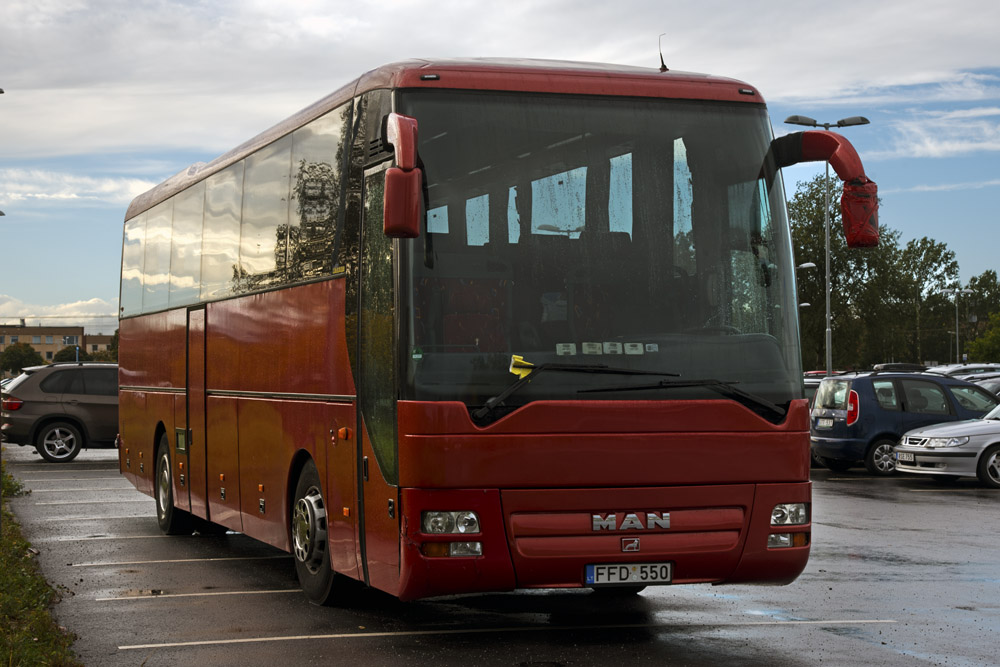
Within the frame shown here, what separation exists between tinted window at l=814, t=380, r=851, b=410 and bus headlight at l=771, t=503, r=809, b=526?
15.5 m

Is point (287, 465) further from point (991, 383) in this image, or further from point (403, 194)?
point (991, 383)

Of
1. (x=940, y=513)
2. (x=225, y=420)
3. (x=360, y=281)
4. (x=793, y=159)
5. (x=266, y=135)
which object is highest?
(x=266, y=135)

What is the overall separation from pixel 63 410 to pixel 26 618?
19008 millimetres

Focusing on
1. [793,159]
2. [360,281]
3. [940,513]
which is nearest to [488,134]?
[360,281]

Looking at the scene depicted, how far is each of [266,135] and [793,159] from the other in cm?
471

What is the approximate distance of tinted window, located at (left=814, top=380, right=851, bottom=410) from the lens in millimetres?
23406

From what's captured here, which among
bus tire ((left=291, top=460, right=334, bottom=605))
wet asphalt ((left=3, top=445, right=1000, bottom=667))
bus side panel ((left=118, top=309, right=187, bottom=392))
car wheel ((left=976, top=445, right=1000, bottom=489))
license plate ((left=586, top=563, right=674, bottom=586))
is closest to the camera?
license plate ((left=586, top=563, right=674, bottom=586))

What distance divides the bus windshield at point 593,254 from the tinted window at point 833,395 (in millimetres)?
15577

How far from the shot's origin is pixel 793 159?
8.54 meters

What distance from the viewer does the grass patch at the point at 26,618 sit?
775 centimetres

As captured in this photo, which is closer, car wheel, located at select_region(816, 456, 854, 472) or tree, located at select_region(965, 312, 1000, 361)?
A: car wheel, located at select_region(816, 456, 854, 472)

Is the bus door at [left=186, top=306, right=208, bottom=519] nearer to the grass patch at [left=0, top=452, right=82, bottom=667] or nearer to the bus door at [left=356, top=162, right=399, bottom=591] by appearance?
the grass patch at [left=0, top=452, right=82, bottom=667]

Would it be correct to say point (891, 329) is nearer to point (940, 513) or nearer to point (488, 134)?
point (940, 513)

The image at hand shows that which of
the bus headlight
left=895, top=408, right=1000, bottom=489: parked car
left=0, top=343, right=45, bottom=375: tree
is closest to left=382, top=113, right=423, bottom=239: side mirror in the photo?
the bus headlight
